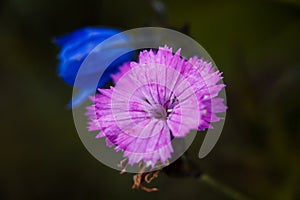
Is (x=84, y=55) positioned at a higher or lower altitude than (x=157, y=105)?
higher

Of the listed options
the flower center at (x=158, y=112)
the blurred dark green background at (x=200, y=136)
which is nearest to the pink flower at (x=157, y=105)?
the flower center at (x=158, y=112)

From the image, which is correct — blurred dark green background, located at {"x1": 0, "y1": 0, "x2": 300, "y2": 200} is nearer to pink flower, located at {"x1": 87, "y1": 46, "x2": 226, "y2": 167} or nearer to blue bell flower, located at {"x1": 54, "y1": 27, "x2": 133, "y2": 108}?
blue bell flower, located at {"x1": 54, "y1": 27, "x2": 133, "y2": 108}

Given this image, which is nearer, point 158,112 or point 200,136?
point 158,112

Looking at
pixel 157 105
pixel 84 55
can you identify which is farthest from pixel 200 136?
pixel 157 105

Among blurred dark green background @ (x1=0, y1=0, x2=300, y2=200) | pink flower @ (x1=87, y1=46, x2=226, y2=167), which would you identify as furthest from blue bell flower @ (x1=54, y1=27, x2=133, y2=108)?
blurred dark green background @ (x1=0, y1=0, x2=300, y2=200)

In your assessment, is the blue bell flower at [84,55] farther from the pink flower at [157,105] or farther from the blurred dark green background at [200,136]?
the blurred dark green background at [200,136]

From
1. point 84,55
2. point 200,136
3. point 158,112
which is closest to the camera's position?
point 158,112

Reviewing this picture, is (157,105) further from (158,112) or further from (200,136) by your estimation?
(200,136)
